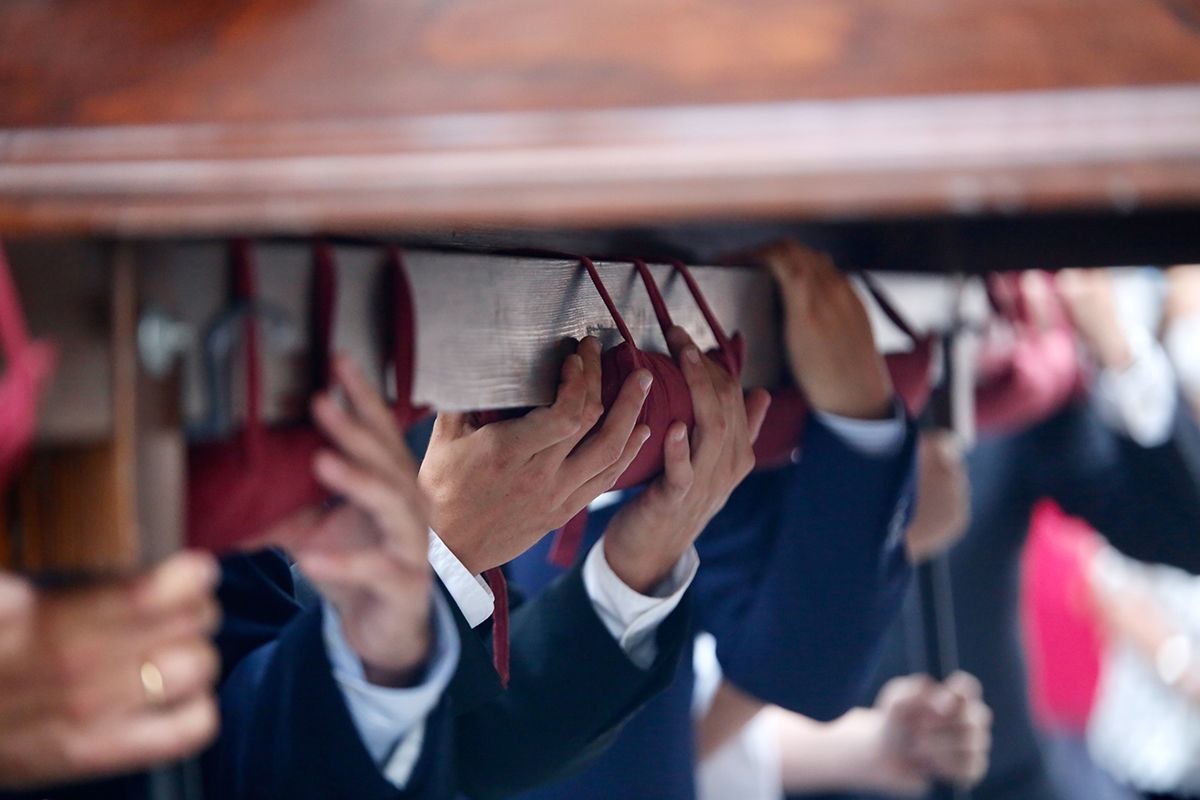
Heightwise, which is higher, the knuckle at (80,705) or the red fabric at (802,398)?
the knuckle at (80,705)

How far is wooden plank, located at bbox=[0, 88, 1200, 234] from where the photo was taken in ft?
0.97

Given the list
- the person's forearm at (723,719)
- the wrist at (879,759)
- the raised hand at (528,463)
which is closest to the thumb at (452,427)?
the raised hand at (528,463)

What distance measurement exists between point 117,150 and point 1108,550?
1601 millimetres

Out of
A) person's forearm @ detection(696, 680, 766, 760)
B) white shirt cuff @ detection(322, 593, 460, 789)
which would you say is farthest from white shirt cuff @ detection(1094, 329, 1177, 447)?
white shirt cuff @ detection(322, 593, 460, 789)

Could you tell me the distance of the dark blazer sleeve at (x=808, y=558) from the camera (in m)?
0.66

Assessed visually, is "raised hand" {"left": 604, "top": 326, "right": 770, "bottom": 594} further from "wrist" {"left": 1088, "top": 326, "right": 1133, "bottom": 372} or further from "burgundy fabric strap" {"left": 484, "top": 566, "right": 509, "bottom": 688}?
"wrist" {"left": 1088, "top": 326, "right": 1133, "bottom": 372}

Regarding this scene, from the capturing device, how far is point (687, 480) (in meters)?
0.54

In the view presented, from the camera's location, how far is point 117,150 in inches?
12.0

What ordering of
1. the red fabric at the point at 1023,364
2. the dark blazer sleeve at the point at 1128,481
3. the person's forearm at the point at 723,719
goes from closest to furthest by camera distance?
the person's forearm at the point at 723,719 < the red fabric at the point at 1023,364 < the dark blazer sleeve at the point at 1128,481

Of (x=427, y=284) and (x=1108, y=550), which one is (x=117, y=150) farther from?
(x=1108, y=550)

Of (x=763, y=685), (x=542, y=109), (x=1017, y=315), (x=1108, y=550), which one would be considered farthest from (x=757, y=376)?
(x=1108, y=550)

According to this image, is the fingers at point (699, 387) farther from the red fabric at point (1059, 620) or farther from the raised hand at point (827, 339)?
the red fabric at point (1059, 620)

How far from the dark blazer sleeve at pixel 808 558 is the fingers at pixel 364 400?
34cm

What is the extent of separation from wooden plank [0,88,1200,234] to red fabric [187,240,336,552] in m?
0.04
